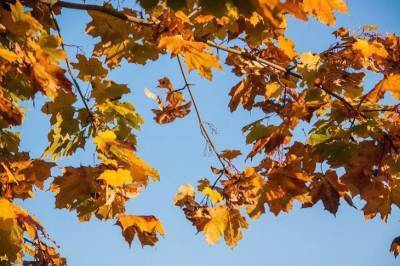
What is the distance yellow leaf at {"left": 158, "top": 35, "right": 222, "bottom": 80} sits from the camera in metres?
2.29

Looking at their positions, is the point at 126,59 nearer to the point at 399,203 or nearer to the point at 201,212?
the point at 201,212

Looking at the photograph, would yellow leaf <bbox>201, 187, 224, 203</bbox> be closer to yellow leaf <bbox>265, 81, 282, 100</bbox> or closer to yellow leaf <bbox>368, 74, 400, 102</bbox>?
yellow leaf <bbox>265, 81, 282, 100</bbox>

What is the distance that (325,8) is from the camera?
2.39 metres

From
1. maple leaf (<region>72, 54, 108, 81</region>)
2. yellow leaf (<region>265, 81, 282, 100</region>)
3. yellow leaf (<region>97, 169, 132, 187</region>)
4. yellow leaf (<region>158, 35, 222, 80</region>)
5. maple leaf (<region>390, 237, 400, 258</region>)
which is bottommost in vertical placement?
yellow leaf (<region>97, 169, 132, 187</region>)

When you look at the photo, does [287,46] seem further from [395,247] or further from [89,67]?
[395,247]

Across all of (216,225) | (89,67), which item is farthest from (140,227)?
(89,67)

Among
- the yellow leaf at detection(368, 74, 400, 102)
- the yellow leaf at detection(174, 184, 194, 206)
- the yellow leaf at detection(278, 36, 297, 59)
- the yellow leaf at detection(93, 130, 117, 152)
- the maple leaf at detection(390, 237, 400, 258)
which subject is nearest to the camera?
the yellow leaf at detection(93, 130, 117, 152)

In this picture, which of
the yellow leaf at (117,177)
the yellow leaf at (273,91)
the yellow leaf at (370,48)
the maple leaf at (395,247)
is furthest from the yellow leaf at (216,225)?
the maple leaf at (395,247)

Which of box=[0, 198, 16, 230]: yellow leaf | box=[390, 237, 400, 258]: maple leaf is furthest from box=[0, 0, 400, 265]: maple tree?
box=[390, 237, 400, 258]: maple leaf

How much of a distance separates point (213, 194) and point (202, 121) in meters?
0.54

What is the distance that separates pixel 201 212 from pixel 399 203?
1211 millimetres

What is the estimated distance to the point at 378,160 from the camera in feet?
8.07

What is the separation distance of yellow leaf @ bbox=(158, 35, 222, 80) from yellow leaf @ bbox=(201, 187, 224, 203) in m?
0.86

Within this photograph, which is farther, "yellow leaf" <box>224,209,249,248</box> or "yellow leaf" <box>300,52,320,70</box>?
"yellow leaf" <box>224,209,249,248</box>
